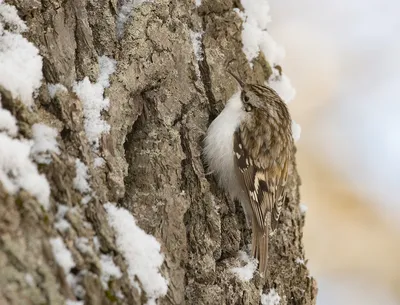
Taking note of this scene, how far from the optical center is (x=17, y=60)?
6.84 feet

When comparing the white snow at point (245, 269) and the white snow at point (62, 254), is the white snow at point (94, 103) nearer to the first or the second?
the white snow at point (62, 254)

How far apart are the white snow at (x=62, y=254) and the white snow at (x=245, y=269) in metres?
0.97

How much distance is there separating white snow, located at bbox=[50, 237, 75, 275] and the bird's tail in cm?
110

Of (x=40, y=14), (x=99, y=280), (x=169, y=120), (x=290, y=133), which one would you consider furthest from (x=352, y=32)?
(x=99, y=280)

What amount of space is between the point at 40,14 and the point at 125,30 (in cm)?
43

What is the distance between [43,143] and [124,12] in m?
0.93

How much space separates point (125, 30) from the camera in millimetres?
2674

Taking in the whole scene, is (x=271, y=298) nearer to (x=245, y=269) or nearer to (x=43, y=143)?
(x=245, y=269)

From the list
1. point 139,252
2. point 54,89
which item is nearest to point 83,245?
point 139,252

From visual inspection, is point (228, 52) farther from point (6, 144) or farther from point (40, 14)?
point (6, 144)

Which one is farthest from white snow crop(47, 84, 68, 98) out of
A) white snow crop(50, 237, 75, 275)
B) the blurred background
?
the blurred background

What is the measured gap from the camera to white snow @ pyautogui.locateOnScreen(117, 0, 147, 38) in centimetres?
268

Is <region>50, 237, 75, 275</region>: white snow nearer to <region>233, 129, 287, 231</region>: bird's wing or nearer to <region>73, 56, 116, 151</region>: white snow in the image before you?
<region>73, 56, 116, 151</region>: white snow

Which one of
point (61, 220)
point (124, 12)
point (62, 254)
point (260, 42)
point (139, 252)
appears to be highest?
point (260, 42)
